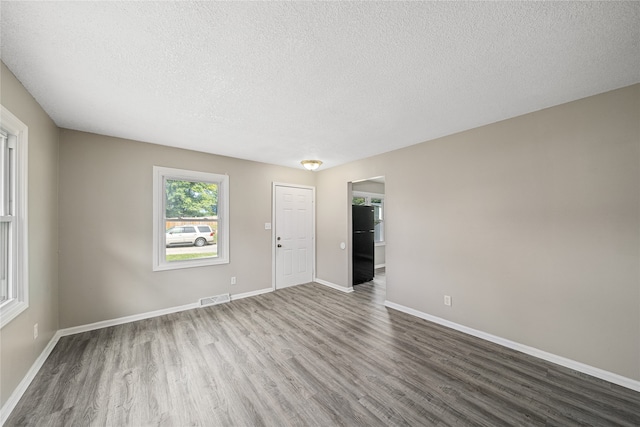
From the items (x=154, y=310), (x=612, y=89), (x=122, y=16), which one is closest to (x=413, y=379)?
(x=612, y=89)

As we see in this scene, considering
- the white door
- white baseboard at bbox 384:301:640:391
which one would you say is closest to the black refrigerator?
the white door

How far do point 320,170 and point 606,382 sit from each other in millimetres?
4646

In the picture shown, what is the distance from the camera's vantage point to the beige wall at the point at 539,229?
2002 mm

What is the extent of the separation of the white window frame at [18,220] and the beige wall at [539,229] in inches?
161

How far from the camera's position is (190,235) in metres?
3.78

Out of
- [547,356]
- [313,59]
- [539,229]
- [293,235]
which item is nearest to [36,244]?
[313,59]

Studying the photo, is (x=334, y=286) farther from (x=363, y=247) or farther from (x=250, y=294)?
(x=250, y=294)

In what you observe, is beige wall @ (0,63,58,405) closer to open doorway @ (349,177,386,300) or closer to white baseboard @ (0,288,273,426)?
white baseboard @ (0,288,273,426)

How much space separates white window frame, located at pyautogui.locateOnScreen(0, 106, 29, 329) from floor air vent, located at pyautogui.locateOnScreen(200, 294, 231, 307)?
6.53ft

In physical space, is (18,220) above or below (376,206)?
below

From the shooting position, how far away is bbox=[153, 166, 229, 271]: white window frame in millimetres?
3418

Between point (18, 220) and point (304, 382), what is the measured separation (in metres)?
2.73

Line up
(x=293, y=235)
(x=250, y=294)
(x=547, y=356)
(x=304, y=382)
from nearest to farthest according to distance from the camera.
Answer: (x=304, y=382), (x=547, y=356), (x=250, y=294), (x=293, y=235)

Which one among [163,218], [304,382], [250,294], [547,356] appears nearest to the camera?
[304,382]
